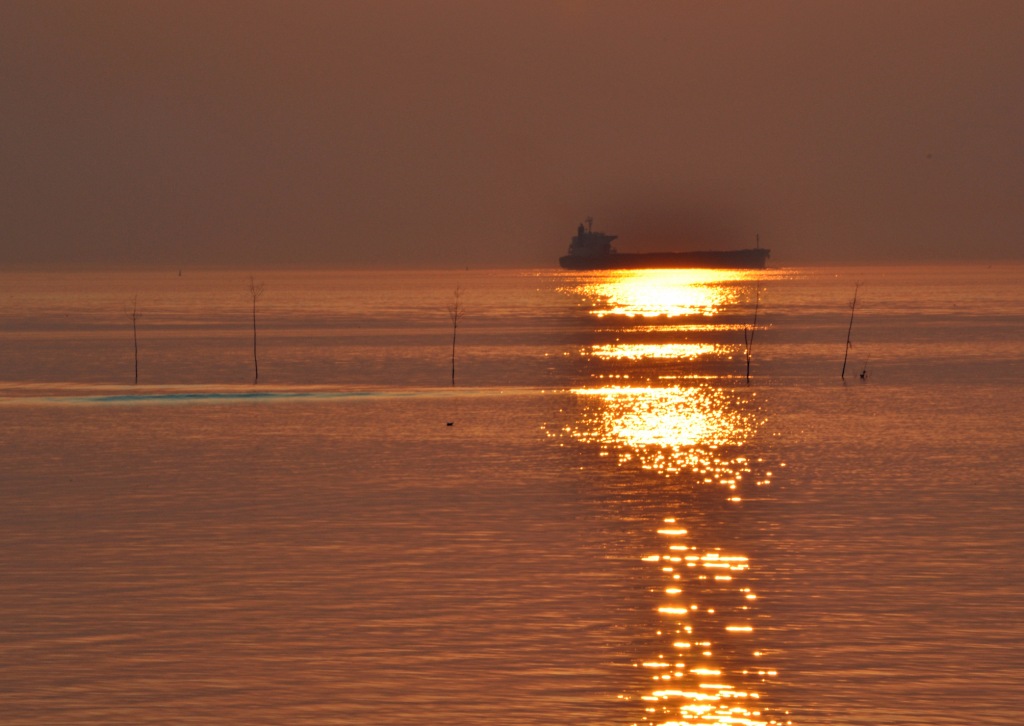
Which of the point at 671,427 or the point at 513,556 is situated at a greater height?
the point at 513,556

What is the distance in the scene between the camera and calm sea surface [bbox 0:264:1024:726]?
16.2 metres

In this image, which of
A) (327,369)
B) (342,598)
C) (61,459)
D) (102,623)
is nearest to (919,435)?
(61,459)

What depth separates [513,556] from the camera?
79.2 ft

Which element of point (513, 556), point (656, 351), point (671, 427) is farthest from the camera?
point (656, 351)

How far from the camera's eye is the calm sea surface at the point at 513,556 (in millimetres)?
16188

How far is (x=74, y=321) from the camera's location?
5290 inches

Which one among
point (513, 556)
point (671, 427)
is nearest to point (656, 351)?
point (671, 427)

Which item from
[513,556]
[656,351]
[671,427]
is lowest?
[656,351]

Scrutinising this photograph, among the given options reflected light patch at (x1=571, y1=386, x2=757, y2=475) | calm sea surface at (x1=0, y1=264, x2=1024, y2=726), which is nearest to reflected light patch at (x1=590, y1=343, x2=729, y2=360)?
reflected light patch at (x1=571, y1=386, x2=757, y2=475)

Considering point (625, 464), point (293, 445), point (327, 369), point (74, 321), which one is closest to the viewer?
point (625, 464)

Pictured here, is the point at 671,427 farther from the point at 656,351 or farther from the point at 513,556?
the point at 656,351

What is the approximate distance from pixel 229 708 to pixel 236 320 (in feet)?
405

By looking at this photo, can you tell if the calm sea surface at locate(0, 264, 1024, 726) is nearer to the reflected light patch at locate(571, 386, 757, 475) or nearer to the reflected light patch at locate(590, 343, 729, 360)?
the reflected light patch at locate(571, 386, 757, 475)

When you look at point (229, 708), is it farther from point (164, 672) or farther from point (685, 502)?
point (685, 502)
